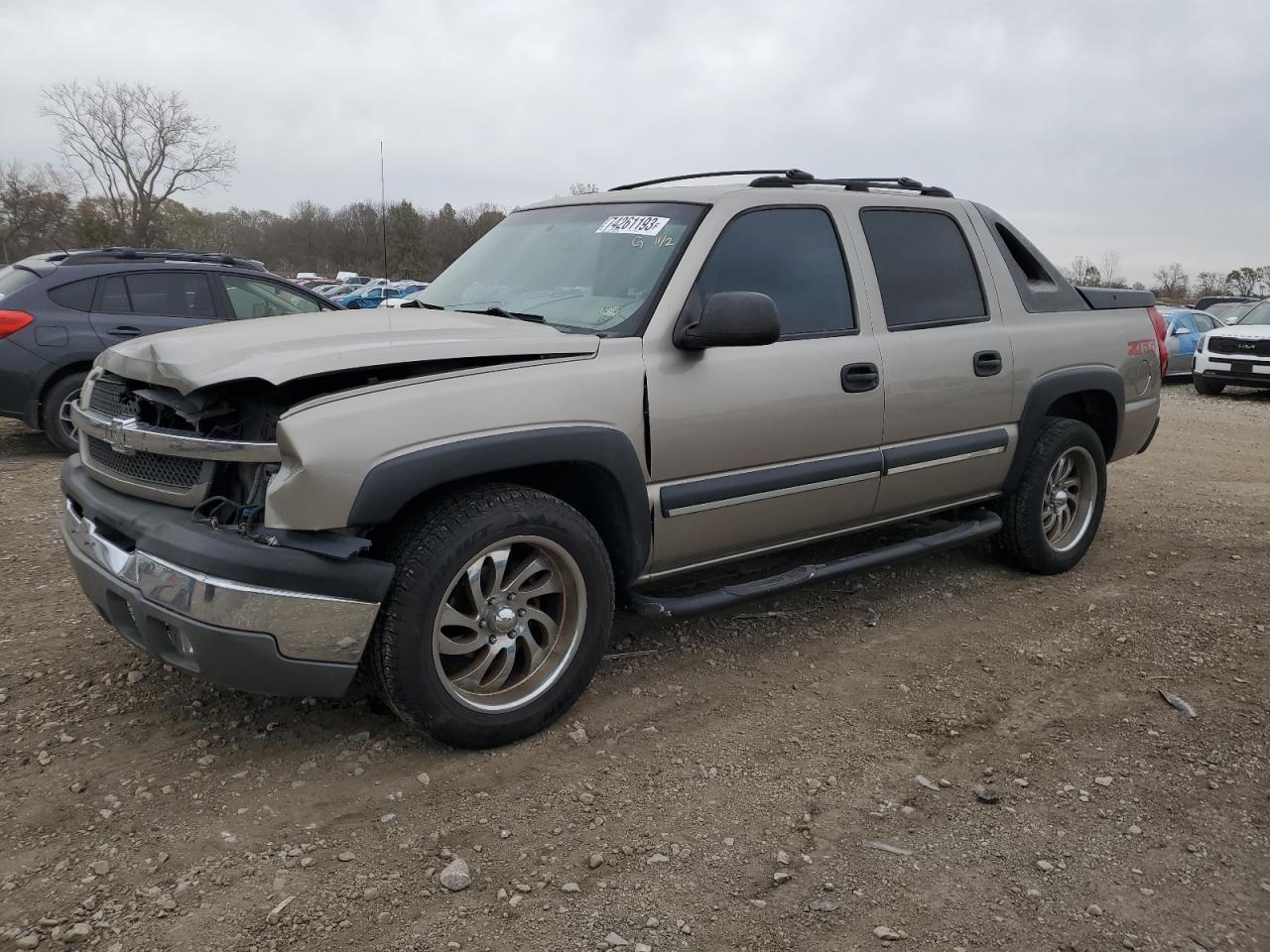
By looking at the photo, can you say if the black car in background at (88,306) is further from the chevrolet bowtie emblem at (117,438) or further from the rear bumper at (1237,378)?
the rear bumper at (1237,378)

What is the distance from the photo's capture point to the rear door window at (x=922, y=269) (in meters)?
4.11

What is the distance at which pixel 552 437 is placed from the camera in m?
3.03

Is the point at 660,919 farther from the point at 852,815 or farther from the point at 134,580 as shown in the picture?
the point at 134,580

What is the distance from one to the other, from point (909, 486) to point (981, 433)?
1.67 feet

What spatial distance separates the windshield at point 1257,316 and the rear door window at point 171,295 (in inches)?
588

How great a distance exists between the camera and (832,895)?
2488mm

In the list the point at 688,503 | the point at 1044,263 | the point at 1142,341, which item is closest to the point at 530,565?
the point at 688,503

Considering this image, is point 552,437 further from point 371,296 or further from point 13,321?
point 371,296

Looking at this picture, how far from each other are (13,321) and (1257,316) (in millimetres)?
16788

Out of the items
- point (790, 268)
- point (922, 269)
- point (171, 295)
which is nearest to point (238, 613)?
point (790, 268)

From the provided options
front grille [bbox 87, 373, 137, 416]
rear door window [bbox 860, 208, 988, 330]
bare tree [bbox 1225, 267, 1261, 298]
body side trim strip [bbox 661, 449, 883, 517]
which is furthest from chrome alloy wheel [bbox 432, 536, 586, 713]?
bare tree [bbox 1225, 267, 1261, 298]

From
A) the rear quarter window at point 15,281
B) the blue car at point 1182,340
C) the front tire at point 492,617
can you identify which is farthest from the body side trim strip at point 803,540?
the blue car at point 1182,340

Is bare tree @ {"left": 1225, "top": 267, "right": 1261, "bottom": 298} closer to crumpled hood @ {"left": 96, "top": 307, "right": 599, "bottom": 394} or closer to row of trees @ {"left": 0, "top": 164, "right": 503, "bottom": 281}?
row of trees @ {"left": 0, "top": 164, "right": 503, "bottom": 281}

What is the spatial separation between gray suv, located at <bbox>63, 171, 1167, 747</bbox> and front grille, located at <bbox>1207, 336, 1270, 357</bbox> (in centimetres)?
1211
